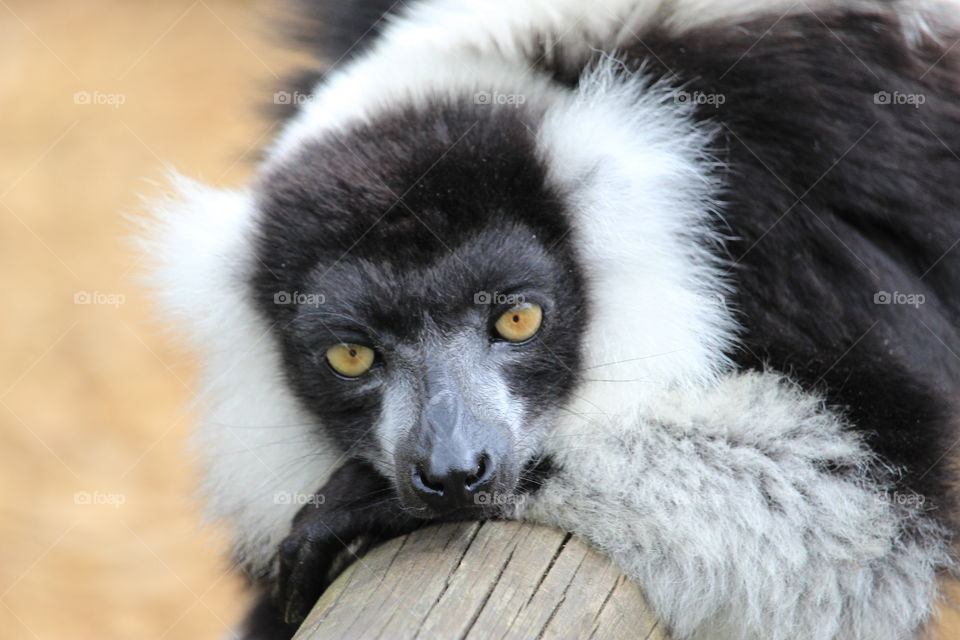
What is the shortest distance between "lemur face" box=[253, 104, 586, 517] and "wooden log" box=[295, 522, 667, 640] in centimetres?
19

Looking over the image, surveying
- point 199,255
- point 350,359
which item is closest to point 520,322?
point 350,359

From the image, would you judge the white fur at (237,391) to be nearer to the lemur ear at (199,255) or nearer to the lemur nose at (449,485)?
the lemur ear at (199,255)

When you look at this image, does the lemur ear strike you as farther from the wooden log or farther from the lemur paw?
the wooden log

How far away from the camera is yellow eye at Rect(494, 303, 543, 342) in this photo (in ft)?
10.2

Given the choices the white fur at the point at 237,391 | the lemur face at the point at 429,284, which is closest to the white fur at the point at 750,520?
the lemur face at the point at 429,284

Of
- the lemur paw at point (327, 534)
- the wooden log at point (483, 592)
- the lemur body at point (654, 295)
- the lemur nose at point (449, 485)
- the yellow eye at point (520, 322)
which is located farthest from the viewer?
the yellow eye at point (520, 322)

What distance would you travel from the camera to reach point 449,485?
2.71 m

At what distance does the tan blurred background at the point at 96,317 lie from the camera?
7.93 metres

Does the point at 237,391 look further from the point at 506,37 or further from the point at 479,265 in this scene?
the point at 506,37

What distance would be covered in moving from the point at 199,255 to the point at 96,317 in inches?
224

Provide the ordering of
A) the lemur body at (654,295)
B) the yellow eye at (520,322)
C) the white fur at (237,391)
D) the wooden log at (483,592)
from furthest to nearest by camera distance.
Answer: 1. the white fur at (237,391)
2. the yellow eye at (520,322)
3. the lemur body at (654,295)
4. the wooden log at (483,592)

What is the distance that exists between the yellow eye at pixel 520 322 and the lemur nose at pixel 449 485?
475 mm

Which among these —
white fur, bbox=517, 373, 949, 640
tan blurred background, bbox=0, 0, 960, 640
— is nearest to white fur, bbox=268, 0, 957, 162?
white fur, bbox=517, 373, 949, 640

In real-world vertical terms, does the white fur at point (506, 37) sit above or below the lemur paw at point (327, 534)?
above
